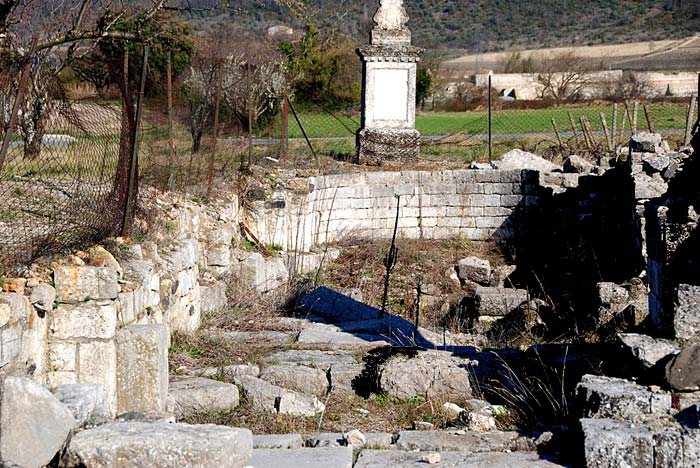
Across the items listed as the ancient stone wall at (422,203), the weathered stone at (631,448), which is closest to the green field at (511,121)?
the ancient stone wall at (422,203)

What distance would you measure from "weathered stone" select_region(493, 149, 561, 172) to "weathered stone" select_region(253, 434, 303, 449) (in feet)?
38.1

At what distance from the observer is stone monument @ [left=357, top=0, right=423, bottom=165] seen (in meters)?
16.8

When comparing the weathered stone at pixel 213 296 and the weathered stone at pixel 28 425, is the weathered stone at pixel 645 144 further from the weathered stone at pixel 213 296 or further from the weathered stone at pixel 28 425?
the weathered stone at pixel 28 425

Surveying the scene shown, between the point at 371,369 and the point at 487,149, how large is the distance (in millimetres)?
12792

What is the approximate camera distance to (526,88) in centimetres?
4084

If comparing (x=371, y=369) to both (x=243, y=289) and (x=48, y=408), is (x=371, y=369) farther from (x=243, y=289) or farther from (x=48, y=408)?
(x=243, y=289)

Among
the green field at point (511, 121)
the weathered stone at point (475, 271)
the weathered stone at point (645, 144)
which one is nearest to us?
the weathered stone at point (475, 271)

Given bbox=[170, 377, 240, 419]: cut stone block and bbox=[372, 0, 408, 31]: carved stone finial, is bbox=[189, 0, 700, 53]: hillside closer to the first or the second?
bbox=[372, 0, 408, 31]: carved stone finial

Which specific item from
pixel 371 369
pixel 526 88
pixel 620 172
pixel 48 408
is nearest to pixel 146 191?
pixel 371 369

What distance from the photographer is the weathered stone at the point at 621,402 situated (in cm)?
567

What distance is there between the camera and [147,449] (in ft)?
14.8

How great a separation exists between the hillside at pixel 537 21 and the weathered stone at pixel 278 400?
63.6 meters

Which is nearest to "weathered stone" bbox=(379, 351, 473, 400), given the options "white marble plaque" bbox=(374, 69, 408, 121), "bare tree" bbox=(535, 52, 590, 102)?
"white marble plaque" bbox=(374, 69, 408, 121)

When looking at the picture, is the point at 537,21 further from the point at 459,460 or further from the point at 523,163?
the point at 459,460
